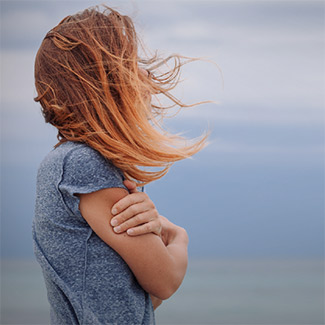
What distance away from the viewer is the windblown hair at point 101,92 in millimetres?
1335

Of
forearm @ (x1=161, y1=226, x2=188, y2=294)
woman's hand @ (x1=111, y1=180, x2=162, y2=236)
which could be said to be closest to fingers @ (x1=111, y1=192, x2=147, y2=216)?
woman's hand @ (x1=111, y1=180, x2=162, y2=236)

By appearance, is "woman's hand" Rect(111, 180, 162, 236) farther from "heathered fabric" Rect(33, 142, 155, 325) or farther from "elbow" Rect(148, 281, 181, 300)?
"elbow" Rect(148, 281, 181, 300)

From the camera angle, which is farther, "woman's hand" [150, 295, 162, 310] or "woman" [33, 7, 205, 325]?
"woman's hand" [150, 295, 162, 310]

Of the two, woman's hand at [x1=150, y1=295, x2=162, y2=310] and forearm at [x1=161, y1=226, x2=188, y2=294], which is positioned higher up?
forearm at [x1=161, y1=226, x2=188, y2=294]

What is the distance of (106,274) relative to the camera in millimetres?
1315

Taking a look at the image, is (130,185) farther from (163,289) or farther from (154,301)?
(154,301)

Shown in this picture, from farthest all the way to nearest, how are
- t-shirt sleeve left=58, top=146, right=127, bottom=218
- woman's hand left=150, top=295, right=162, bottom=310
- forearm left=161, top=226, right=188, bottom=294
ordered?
woman's hand left=150, top=295, right=162, bottom=310 < forearm left=161, top=226, right=188, bottom=294 < t-shirt sleeve left=58, top=146, right=127, bottom=218

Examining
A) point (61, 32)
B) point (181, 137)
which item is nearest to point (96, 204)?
point (181, 137)

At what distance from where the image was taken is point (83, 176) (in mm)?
1277

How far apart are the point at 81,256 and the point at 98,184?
0.72 feet

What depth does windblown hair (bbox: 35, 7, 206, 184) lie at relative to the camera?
1.33m

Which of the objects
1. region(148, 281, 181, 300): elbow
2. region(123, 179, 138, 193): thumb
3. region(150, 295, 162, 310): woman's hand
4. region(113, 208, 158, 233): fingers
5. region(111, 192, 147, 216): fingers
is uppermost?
region(123, 179, 138, 193): thumb

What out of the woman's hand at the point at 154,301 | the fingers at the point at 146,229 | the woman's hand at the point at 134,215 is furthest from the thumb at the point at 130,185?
the woman's hand at the point at 154,301

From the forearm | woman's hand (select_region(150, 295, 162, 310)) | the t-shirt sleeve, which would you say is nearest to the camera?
the t-shirt sleeve
